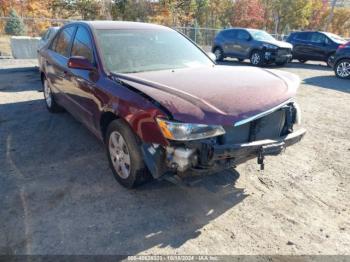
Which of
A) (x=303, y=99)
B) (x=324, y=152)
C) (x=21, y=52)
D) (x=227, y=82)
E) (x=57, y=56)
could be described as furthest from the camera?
(x=21, y=52)

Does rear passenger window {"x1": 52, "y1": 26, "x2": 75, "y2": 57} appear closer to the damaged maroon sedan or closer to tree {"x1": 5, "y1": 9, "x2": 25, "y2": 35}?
the damaged maroon sedan

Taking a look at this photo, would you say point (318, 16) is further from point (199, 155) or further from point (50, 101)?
point (199, 155)

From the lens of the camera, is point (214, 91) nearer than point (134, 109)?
No

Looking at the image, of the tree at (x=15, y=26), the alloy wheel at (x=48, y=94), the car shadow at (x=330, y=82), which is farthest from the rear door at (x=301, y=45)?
the tree at (x=15, y=26)

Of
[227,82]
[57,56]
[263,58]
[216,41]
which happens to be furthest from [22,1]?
[227,82]

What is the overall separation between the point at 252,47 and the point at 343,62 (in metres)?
4.26

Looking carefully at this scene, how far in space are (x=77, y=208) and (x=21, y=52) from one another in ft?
50.4

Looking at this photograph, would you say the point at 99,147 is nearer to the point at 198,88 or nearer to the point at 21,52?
the point at 198,88

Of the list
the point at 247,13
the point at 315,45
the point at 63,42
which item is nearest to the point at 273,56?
the point at 315,45

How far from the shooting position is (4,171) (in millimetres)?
3883

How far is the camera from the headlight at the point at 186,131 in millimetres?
2654

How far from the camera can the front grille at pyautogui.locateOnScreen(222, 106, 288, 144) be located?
2.83 metres

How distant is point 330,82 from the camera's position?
10.8 m

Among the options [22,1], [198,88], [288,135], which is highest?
[22,1]
